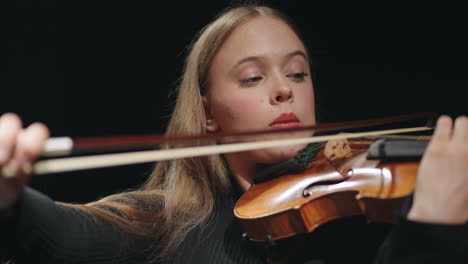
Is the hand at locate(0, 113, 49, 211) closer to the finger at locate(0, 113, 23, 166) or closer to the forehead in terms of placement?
the finger at locate(0, 113, 23, 166)

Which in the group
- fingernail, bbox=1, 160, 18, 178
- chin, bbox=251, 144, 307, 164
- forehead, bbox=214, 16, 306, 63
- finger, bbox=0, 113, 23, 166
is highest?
forehead, bbox=214, 16, 306, 63

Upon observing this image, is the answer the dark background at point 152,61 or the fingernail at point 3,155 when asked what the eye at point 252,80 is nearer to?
the dark background at point 152,61

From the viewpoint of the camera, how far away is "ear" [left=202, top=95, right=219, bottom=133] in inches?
41.3

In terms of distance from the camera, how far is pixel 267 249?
741mm

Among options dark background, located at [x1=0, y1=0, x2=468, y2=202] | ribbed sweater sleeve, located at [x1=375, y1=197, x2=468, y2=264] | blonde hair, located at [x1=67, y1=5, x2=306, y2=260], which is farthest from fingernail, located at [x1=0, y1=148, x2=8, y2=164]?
dark background, located at [x1=0, y1=0, x2=468, y2=202]

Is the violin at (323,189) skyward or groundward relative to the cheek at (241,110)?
groundward

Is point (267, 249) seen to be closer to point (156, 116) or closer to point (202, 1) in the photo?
point (156, 116)

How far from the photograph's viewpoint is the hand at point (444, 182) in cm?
56

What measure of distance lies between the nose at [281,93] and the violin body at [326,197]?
0.19 metres

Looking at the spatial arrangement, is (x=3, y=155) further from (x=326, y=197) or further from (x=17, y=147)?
(x=326, y=197)

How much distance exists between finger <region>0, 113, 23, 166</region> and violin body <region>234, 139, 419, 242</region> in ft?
1.32

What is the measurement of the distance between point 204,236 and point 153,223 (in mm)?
120

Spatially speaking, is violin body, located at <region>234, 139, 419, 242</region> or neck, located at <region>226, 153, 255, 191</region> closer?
violin body, located at <region>234, 139, 419, 242</region>

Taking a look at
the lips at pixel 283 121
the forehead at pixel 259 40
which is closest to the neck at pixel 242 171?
the lips at pixel 283 121
